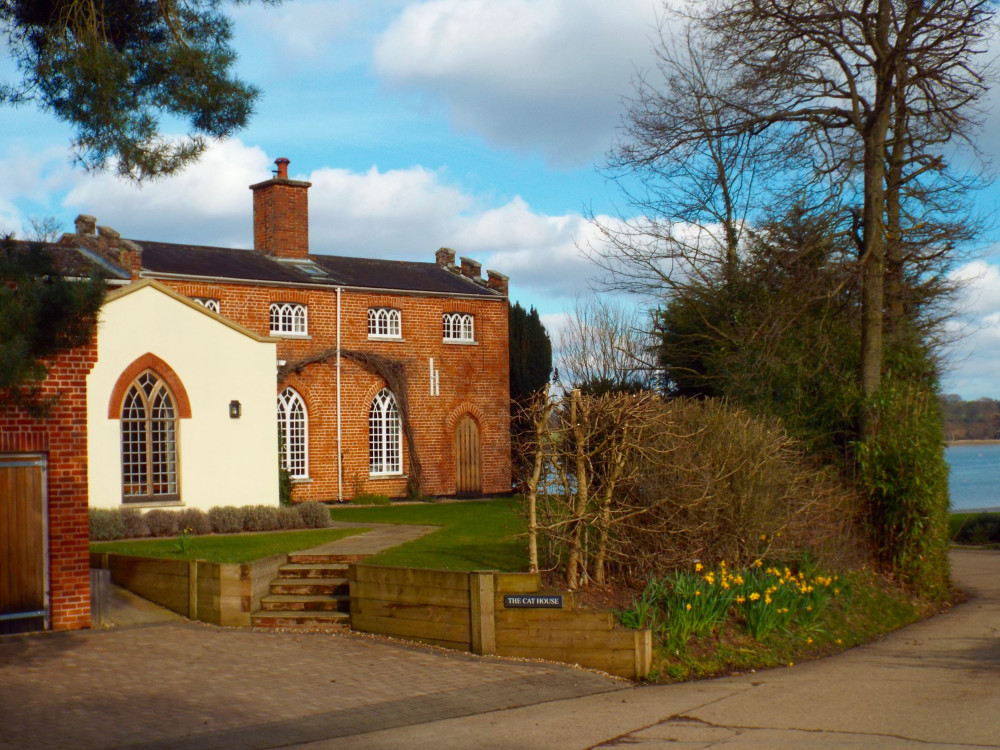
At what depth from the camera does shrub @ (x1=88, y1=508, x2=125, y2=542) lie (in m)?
19.5

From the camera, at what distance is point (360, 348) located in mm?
32312

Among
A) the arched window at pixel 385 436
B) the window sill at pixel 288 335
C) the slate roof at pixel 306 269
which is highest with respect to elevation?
the slate roof at pixel 306 269

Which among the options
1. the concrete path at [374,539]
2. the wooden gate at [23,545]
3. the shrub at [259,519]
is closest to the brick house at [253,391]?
the wooden gate at [23,545]

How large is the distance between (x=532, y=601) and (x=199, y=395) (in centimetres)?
1314

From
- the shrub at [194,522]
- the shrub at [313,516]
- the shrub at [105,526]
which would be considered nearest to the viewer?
the shrub at [105,526]

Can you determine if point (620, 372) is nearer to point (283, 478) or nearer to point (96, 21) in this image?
point (283, 478)

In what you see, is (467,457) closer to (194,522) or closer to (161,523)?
(194,522)

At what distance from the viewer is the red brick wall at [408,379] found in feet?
101

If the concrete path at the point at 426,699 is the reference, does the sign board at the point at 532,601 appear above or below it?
above

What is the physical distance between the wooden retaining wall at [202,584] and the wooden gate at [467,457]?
64.7ft

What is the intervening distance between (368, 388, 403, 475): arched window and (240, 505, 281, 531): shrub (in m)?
10.8

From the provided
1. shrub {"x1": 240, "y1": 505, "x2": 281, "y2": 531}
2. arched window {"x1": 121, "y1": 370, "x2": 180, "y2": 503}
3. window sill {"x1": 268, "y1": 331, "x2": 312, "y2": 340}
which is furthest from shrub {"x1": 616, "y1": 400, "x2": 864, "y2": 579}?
window sill {"x1": 268, "y1": 331, "x2": 312, "y2": 340}

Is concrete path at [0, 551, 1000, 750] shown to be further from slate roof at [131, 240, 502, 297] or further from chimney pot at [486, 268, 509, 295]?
chimney pot at [486, 268, 509, 295]

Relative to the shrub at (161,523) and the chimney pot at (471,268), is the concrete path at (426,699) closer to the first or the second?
the shrub at (161,523)
